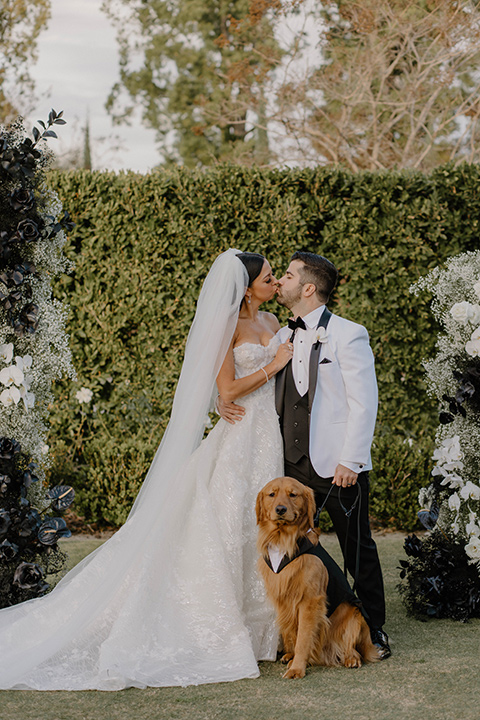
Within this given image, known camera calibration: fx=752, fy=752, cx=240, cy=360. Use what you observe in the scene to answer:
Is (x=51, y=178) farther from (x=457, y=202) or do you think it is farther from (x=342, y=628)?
(x=342, y=628)

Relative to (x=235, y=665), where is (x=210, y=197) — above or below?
above

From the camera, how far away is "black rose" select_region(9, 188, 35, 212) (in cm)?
405

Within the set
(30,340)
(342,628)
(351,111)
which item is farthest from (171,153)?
(342,628)

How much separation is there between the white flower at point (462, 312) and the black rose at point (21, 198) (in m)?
2.44

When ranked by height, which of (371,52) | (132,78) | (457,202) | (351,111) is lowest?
(457,202)

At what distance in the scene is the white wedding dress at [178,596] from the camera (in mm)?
3395

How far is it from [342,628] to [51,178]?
15.7 ft

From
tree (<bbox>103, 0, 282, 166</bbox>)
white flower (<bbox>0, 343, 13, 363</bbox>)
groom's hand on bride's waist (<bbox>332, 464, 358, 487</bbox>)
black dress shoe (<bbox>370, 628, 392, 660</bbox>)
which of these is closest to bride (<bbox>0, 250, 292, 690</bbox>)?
groom's hand on bride's waist (<bbox>332, 464, 358, 487</bbox>)

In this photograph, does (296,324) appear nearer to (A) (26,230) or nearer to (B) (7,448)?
(A) (26,230)

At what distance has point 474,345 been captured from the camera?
4293 millimetres

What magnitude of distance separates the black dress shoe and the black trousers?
5cm

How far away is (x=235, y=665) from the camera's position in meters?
3.42

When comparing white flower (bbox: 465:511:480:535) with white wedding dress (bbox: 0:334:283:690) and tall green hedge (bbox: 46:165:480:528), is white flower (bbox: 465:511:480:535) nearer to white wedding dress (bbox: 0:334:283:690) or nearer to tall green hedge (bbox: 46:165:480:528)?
white wedding dress (bbox: 0:334:283:690)

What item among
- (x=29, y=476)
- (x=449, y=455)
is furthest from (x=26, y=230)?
(x=449, y=455)
